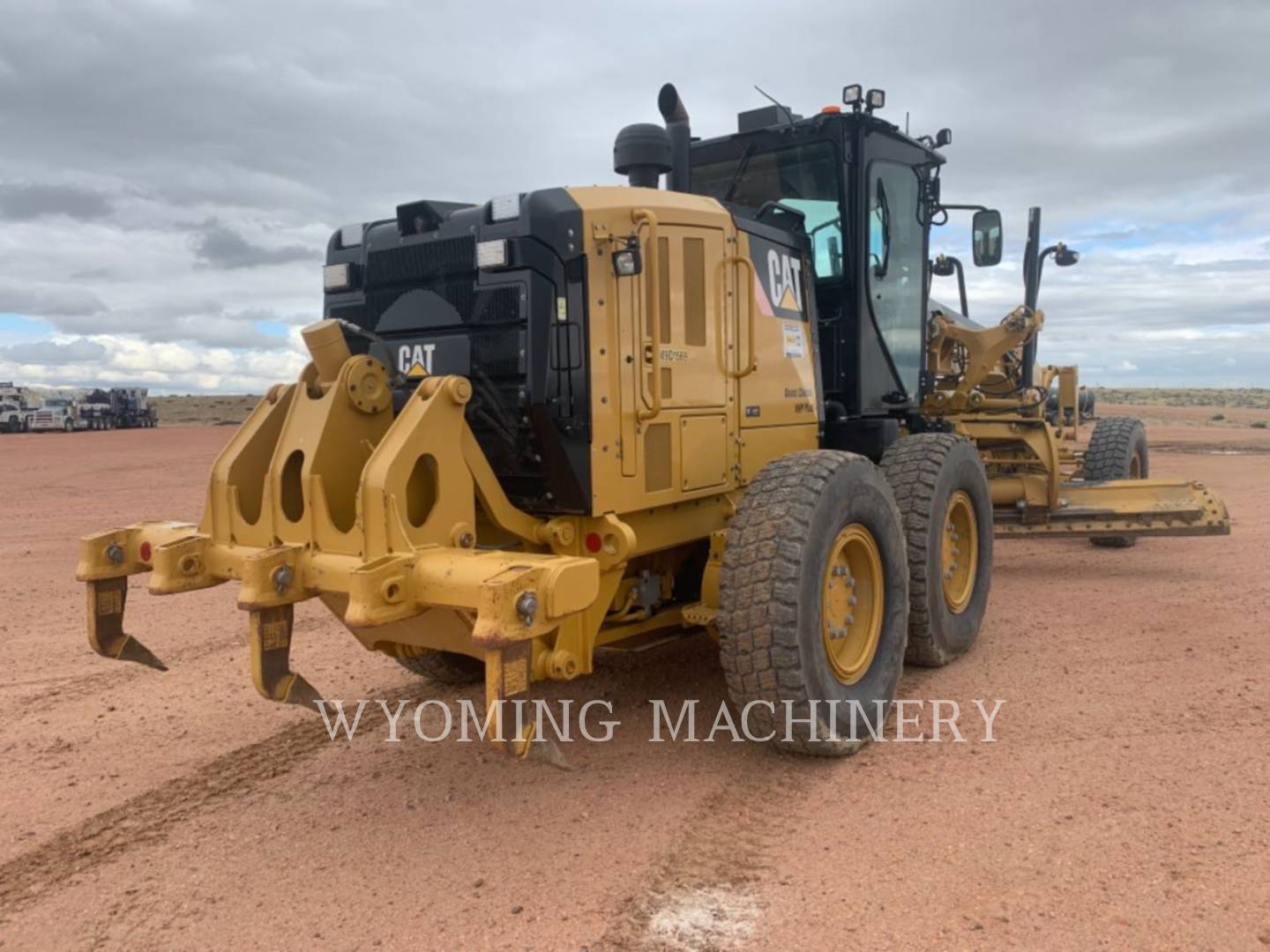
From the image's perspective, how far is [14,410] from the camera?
125ft

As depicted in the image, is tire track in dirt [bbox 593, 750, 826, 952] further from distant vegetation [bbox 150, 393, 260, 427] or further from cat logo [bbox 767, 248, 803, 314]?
distant vegetation [bbox 150, 393, 260, 427]

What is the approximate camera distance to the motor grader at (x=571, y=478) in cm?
374

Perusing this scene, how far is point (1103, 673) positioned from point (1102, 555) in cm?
467

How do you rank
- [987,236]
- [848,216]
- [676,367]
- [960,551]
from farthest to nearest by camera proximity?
[987,236]
[960,551]
[848,216]
[676,367]

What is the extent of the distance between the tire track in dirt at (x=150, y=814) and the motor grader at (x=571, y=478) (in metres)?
0.61

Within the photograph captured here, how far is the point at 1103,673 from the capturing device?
18.8 ft

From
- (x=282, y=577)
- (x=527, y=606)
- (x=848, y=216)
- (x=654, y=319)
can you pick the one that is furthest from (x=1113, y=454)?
(x=282, y=577)

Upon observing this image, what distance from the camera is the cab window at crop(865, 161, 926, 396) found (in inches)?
245

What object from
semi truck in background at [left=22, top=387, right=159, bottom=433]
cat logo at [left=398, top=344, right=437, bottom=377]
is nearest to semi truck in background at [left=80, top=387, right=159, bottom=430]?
semi truck in background at [left=22, top=387, right=159, bottom=433]

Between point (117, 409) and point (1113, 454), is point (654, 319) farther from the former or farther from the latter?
point (117, 409)

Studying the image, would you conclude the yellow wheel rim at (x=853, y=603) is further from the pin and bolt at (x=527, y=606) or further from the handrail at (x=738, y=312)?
the pin and bolt at (x=527, y=606)

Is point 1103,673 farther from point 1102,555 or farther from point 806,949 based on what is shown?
point 1102,555

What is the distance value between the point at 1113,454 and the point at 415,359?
28.1ft

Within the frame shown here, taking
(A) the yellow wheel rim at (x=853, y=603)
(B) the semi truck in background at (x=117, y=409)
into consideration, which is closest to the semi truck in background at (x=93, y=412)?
(B) the semi truck in background at (x=117, y=409)
